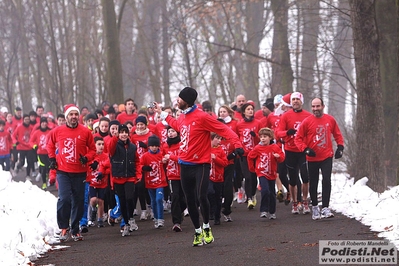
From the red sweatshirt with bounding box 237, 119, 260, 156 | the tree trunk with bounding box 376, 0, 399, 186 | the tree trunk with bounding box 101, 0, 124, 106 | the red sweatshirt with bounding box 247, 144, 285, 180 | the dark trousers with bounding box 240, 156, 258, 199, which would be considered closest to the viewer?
the red sweatshirt with bounding box 247, 144, 285, 180

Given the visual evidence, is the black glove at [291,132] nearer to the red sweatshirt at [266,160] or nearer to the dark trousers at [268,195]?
the red sweatshirt at [266,160]

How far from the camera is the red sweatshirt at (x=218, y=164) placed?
1348 cm

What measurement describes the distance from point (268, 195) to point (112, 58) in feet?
43.4

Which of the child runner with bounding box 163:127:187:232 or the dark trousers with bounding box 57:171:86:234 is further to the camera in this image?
the child runner with bounding box 163:127:187:232

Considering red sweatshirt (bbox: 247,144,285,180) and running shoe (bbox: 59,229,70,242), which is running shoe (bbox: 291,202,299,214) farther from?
running shoe (bbox: 59,229,70,242)

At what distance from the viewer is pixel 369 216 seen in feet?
40.6

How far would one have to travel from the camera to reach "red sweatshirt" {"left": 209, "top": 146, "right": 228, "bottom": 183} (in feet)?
44.2

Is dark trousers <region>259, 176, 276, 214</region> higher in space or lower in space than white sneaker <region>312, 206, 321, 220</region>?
higher

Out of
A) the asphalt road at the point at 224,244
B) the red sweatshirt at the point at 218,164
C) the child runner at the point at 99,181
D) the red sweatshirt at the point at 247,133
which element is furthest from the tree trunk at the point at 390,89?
the child runner at the point at 99,181

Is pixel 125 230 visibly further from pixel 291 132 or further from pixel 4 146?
pixel 4 146

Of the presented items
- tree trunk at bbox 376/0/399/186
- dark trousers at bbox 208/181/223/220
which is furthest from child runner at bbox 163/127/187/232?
tree trunk at bbox 376/0/399/186

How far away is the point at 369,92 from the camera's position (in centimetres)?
1619

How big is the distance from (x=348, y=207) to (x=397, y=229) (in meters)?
4.06

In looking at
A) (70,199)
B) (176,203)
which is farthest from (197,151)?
(70,199)
